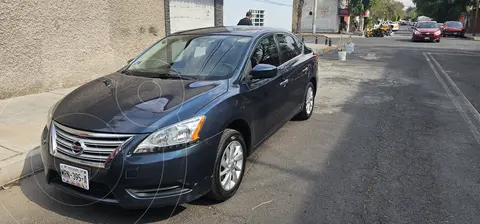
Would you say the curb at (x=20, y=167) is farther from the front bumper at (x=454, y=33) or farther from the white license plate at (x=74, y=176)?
the front bumper at (x=454, y=33)

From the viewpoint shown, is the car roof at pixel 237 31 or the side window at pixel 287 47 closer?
the car roof at pixel 237 31

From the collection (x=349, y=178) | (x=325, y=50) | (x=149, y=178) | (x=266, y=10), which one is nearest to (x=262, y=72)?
(x=349, y=178)

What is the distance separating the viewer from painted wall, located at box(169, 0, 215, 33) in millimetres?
10914

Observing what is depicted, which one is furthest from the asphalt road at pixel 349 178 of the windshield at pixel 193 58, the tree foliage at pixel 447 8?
the tree foliage at pixel 447 8

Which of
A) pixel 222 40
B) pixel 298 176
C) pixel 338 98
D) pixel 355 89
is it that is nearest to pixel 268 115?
pixel 298 176

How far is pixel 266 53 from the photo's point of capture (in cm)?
471

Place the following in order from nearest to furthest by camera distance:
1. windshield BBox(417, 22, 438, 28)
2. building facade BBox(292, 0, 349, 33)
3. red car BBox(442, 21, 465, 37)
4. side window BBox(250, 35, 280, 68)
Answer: side window BBox(250, 35, 280, 68) < windshield BBox(417, 22, 438, 28) < red car BBox(442, 21, 465, 37) < building facade BBox(292, 0, 349, 33)

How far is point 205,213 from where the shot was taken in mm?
3410

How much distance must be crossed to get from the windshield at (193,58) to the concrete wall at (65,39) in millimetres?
3424

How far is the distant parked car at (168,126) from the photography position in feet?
9.73

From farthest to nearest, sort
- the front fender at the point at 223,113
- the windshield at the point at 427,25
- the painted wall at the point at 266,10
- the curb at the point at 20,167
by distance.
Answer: the windshield at the point at 427,25, the painted wall at the point at 266,10, the curb at the point at 20,167, the front fender at the point at 223,113

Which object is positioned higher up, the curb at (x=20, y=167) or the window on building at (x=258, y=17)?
the window on building at (x=258, y=17)

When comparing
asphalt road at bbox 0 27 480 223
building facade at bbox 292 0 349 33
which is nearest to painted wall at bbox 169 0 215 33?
asphalt road at bbox 0 27 480 223

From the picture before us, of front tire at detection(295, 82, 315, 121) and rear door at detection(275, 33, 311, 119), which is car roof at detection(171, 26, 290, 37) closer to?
rear door at detection(275, 33, 311, 119)
